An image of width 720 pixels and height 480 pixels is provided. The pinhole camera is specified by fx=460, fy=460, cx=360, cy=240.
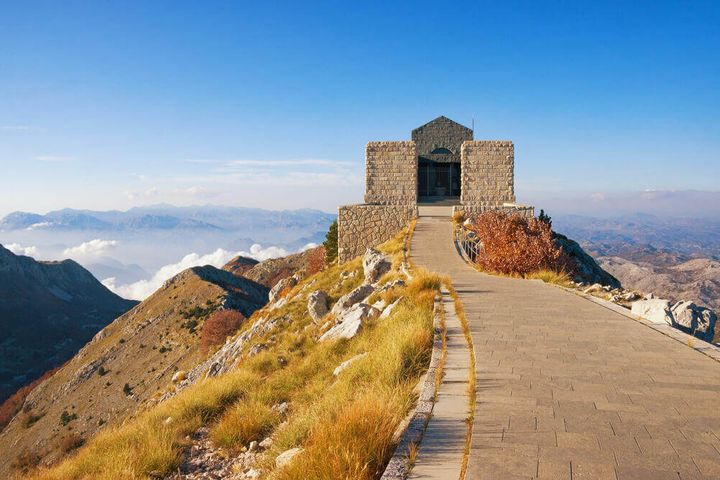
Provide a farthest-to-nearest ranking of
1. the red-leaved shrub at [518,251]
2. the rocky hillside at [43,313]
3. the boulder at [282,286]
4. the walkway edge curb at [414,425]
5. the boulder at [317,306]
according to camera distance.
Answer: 1. the rocky hillside at [43,313]
2. the boulder at [282,286]
3. the red-leaved shrub at [518,251]
4. the boulder at [317,306]
5. the walkway edge curb at [414,425]

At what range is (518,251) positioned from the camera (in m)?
15.1

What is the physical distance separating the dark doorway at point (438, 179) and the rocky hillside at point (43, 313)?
9232 centimetres

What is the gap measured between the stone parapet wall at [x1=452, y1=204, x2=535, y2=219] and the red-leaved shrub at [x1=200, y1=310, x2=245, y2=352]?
29.7 meters

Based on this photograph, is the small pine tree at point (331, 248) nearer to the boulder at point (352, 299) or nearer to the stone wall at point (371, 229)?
the stone wall at point (371, 229)

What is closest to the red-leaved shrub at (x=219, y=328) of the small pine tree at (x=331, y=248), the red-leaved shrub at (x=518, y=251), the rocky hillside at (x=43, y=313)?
the small pine tree at (x=331, y=248)

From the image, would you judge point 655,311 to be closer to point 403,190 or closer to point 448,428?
point 448,428

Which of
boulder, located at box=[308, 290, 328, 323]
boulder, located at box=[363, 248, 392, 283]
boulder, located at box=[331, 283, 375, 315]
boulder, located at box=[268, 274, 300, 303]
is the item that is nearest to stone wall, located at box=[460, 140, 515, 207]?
boulder, located at box=[363, 248, 392, 283]

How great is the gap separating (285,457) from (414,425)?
1.40m

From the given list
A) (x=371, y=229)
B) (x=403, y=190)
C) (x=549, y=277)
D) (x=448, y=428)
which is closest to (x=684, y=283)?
(x=403, y=190)

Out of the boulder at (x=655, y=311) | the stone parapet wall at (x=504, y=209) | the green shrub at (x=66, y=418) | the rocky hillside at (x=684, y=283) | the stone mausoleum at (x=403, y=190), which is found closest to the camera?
the boulder at (x=655, y=311)

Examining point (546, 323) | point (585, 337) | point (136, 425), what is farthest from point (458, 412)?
point (136, 425)

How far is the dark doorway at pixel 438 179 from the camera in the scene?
34.7 meters

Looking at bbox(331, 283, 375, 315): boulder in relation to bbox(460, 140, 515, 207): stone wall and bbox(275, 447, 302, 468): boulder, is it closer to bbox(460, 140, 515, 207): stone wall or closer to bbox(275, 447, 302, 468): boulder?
bbox(275, 447, 302, 468): boulder

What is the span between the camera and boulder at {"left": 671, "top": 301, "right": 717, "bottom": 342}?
8773mm
